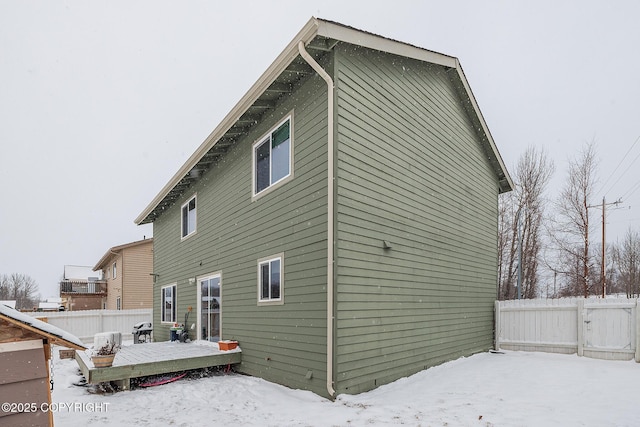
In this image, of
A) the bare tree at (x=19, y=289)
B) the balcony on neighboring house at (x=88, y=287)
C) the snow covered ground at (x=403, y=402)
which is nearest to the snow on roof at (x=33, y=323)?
the snow covered ground at (x=403, y=402)

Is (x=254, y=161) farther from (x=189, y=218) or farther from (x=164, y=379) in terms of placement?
(x=189, y=218)

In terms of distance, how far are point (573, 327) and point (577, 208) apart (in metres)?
13.5

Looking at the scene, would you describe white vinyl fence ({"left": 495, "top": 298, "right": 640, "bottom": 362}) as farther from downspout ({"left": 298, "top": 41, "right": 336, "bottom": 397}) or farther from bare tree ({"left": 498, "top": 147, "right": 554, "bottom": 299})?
bare tree ({"left": 498, "top": 147, "right": 554, "bottom": 299})

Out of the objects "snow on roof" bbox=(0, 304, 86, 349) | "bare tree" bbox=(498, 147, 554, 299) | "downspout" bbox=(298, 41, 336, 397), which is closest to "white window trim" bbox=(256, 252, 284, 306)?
"downspout" bbox=(298, 41, 336, 397)

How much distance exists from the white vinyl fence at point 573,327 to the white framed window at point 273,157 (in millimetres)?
7261

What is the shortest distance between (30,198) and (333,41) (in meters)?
79.7

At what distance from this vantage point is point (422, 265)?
863 cm

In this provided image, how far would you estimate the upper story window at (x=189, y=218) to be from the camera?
12.8 m

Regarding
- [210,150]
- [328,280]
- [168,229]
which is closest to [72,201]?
[168,229]

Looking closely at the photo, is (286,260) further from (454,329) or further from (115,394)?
(454,329)

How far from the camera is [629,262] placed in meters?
31.9

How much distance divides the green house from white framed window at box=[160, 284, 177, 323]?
2332 mm

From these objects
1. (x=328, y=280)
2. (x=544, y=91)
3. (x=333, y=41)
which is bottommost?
(x=328, y=280)

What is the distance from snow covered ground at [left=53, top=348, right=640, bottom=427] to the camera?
549 cm
